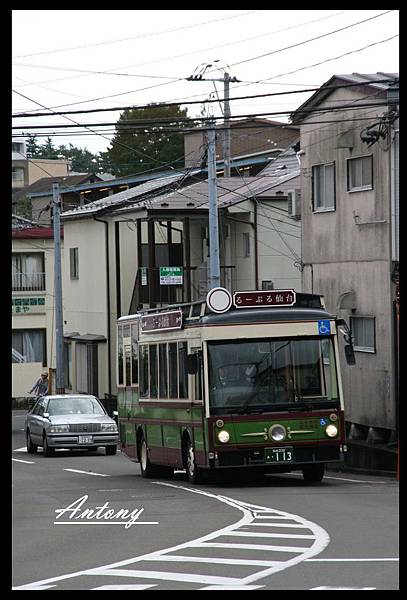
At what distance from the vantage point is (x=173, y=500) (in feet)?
62.1

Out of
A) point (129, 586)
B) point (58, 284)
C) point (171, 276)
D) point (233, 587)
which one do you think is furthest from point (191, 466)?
point (58, 284)

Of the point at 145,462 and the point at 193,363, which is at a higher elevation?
the point at 193,363

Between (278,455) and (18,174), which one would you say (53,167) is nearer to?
(18,174)

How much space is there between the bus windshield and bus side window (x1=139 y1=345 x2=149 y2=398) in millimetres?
A: 4752

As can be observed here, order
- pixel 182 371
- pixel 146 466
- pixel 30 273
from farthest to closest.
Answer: pixel 30 273 → pixel 146 466 → pixel 182 371

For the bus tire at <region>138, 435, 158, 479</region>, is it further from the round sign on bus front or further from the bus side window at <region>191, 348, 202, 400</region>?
the round sign on bus front

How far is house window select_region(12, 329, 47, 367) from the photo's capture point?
215 ft

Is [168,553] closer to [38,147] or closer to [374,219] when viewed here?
[374,219]

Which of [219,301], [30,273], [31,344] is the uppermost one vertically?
[30,273]

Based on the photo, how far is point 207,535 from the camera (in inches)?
565

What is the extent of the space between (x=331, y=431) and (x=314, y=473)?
57.6 inches

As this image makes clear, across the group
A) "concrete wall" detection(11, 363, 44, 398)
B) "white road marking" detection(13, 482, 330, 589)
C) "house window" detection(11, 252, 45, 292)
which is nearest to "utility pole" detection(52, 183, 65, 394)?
"concrete wall" detection(11, 363, 44, 398)

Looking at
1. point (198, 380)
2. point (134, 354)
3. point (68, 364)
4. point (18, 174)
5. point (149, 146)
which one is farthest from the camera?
point (18, 174)

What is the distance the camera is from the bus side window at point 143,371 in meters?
25.5
